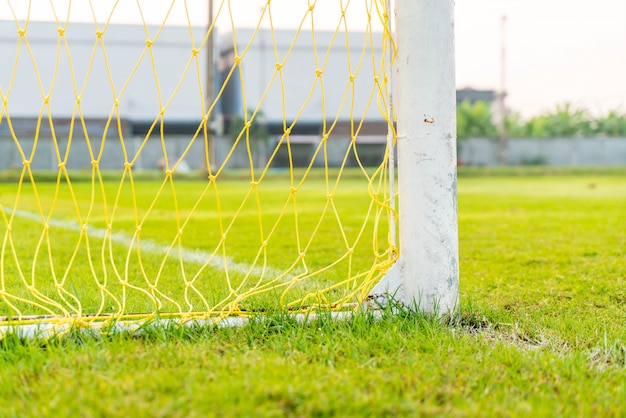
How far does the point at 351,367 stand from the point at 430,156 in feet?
2.41

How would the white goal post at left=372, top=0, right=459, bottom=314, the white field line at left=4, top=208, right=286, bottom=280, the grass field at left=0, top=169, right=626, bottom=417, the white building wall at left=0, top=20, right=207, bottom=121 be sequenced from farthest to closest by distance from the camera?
the white building wall at left=0, top=20, right=207, bottom=121 < the white field line at left=4, top=208, right=286, bottom=280 < the white goal post at left=372, top=0, right=459, bottom=314 < the grass field at left=0, top=169, right=626, bottom=417

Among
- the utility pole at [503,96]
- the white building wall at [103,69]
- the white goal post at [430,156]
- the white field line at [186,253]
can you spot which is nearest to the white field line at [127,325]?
the white goal post at [430,156]

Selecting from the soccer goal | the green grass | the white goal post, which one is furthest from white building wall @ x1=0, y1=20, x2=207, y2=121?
the white goal post

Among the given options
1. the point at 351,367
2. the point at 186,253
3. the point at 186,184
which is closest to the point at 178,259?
the point at 186,253

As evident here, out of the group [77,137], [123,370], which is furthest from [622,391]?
[77,137]

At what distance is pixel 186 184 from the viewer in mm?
15250

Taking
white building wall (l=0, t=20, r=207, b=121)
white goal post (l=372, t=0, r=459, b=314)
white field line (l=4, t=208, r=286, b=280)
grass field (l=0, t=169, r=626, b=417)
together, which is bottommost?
white field line (l=4, t=208, r=286, b=280)

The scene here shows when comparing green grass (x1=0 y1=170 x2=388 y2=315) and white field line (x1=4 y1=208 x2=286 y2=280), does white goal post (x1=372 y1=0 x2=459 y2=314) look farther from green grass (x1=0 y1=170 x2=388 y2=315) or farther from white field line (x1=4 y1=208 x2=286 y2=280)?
white field line (x1=4 y1=208 x2=286 y2=280)

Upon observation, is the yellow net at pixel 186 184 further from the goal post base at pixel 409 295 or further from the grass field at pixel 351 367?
the grass field at pixel 351 367

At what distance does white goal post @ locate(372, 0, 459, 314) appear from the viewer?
216 centimetres

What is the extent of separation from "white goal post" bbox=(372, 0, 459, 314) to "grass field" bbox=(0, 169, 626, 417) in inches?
5.1

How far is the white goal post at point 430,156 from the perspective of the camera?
7.09ft

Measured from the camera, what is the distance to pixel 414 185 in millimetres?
2176

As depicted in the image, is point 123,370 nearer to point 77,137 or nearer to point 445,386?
point 445,386
